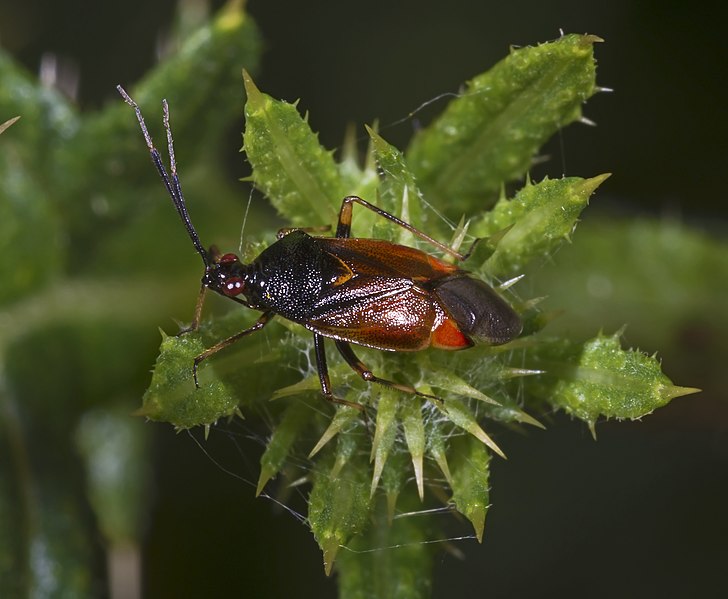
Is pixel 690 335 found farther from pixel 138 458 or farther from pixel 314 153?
pixel 138 458

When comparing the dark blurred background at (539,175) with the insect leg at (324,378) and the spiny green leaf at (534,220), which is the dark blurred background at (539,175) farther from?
the insect leg at (324,378)

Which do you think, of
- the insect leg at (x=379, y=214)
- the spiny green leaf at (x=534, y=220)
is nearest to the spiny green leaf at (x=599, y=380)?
the spiny green leaf at (x=534, y=220)

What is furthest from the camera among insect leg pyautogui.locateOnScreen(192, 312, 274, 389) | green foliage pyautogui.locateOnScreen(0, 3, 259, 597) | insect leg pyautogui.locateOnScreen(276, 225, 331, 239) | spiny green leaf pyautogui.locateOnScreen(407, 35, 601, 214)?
green foliage pyautogui.locateOnScreen(0, 3, 259, 597)

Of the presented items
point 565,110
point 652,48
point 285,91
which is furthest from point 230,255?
point 652,48

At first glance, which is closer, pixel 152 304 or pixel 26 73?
pixel 26 73

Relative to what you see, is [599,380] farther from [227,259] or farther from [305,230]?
[227,259]

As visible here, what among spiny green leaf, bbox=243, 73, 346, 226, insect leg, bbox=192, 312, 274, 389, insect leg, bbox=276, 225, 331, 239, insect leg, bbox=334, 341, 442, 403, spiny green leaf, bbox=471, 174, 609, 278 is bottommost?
insect leg, bbox=334, 341, 442, 403

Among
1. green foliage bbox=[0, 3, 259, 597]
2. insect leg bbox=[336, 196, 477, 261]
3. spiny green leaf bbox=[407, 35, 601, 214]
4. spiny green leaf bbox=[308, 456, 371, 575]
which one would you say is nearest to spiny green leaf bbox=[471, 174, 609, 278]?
insect leg bbox=[336, 196, 477, 261]

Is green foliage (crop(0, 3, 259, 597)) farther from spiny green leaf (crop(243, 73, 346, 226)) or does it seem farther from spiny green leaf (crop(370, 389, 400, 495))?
spiny green leaf (crop(370, 389, 400, 495))
